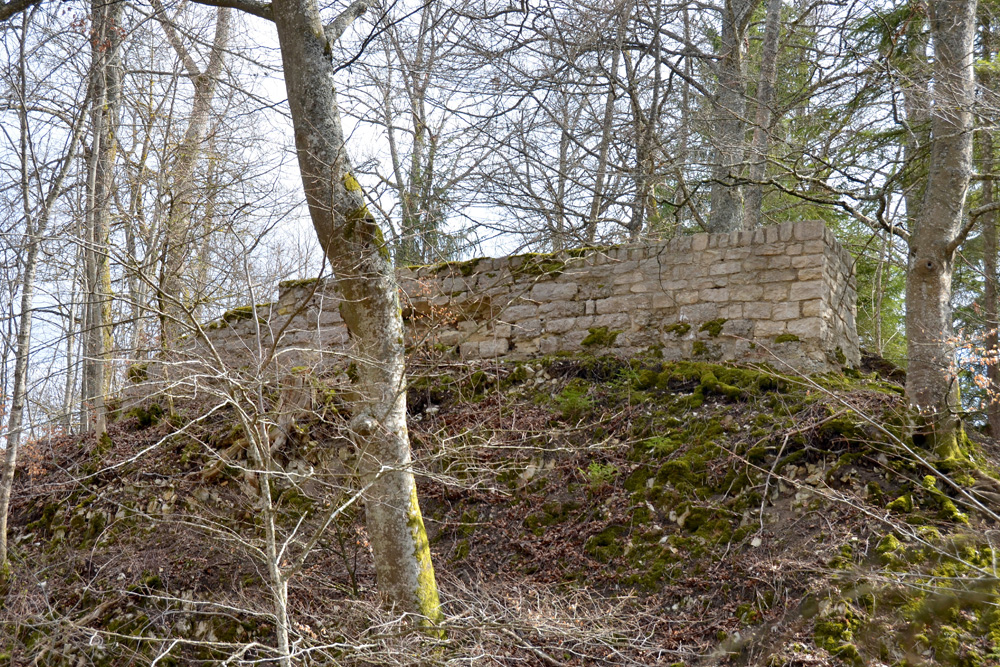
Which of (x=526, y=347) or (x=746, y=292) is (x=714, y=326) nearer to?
(x=746, y=292)

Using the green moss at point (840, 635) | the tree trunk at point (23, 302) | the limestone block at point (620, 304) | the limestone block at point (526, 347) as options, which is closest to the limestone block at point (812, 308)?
the limestone block at point (620, 304)

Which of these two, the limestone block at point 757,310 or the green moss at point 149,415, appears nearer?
the limestone block at point 757,310

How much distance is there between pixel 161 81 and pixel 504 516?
753cm

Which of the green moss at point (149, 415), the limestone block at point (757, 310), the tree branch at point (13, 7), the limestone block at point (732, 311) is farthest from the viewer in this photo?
the green moss at point (149, 415)

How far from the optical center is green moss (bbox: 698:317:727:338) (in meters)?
6.91

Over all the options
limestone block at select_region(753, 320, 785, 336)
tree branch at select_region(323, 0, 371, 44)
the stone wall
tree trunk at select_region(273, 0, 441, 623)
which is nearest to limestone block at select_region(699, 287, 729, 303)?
the stone wall

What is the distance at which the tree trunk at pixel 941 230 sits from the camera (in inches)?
215

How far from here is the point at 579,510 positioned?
18.8ft

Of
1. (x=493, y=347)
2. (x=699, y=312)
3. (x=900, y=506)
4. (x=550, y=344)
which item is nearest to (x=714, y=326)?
(x=699, y=312)

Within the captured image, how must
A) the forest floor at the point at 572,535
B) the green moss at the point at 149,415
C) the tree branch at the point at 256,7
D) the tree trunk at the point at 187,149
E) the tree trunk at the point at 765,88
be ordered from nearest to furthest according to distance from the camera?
the forest floor at the point at 572,535, the tree branch at the point at 256,7, the tree trunk at the point at 187,149, the green moss at the point at 149,415, the tree trunk at the point at 765,88

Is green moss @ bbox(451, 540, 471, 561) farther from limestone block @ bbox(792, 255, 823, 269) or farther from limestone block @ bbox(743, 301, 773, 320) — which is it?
limestone block @ bbox(792, 255, 823, 269)

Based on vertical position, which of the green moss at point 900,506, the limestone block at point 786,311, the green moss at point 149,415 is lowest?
the green moss at point 900,506

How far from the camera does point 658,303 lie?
7219 mm

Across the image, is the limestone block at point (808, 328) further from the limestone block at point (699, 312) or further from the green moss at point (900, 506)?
the green moss at point (900, 506)
